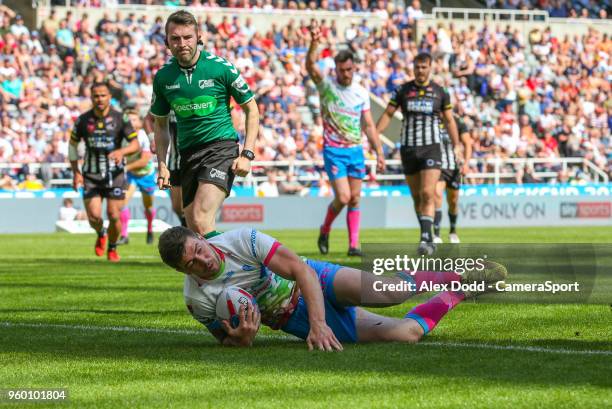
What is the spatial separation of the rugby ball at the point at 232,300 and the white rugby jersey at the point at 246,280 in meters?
0.05

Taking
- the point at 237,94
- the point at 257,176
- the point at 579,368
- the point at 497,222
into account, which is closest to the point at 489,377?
the point at 579,368

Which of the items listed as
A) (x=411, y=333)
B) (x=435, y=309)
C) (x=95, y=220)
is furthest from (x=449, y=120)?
(x=411, y=333)

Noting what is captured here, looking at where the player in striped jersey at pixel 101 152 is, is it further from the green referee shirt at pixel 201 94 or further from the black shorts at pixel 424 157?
the green referee shirt at pixel 201 94

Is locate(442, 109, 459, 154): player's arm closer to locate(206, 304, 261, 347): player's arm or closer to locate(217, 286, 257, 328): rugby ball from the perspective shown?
locate(206, 304, 261, 347): player's arm

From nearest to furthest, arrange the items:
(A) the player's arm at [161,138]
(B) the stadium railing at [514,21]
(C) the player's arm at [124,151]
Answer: (A) the player's arm at [161,138] → (C) the player's arm at [124,151] → (B) the stadium railing at [514,21]

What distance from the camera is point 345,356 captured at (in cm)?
707

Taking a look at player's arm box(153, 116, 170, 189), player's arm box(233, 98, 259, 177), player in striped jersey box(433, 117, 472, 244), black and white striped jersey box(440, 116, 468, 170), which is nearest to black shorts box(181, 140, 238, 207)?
player's arm box(153, 116, 170, 189)

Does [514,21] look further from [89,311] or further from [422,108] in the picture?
[89,311]

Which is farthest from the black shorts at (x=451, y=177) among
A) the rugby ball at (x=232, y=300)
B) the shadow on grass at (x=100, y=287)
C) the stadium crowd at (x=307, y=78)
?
the rugby ball at (x=232, y=300)

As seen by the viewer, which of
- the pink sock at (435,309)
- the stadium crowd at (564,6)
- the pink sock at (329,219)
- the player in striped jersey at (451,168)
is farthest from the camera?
the stadium crowd at (564,6)

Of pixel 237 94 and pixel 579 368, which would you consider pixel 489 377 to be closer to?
pixel 579 368

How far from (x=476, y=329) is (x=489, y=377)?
2247mm

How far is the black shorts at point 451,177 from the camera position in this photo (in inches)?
868

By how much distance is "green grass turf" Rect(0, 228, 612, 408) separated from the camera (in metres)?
5.78
